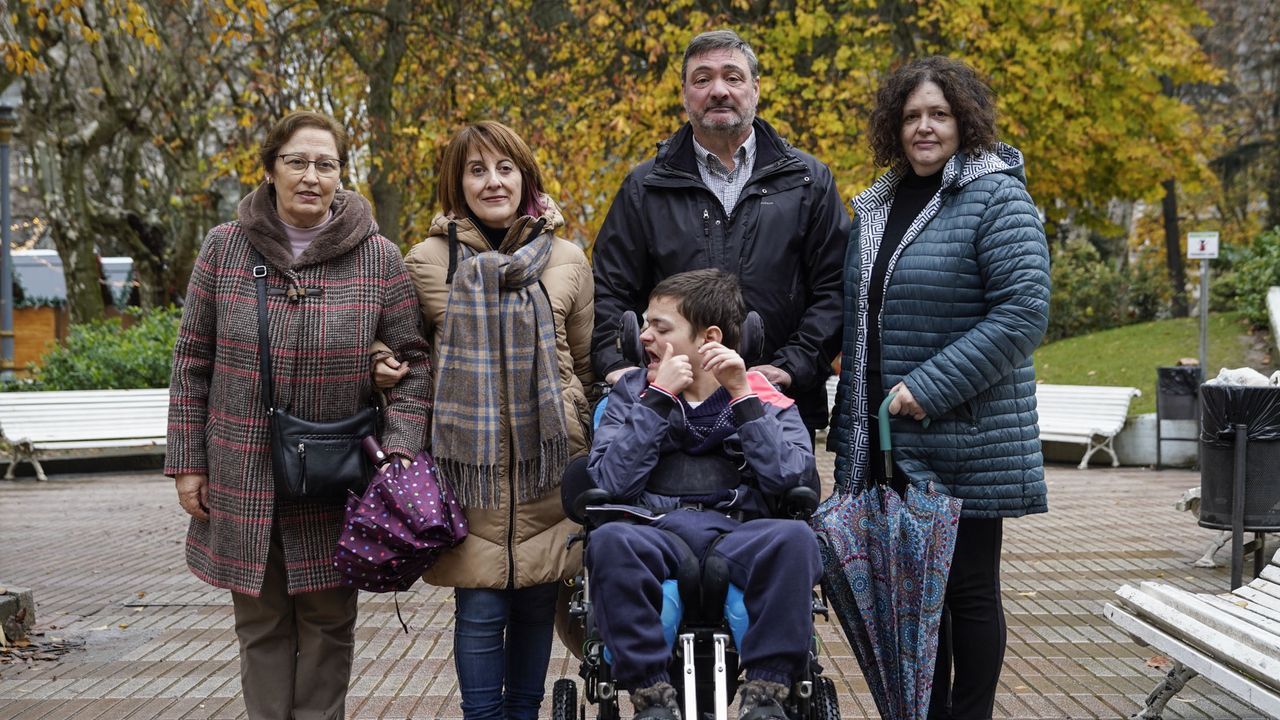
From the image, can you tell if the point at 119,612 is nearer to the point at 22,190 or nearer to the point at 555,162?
the point at 555,162

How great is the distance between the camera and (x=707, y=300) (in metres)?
3.54

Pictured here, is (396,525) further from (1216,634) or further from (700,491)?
(1216,634)

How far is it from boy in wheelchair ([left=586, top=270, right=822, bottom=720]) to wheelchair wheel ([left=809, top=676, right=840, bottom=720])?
264mm

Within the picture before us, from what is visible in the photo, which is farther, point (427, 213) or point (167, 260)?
point (167, 260)

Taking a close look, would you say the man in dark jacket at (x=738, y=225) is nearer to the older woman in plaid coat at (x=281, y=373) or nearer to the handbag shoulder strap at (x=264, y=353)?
the older woman in plaid coat at (x=281, y=373)

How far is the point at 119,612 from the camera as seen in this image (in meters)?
7.03

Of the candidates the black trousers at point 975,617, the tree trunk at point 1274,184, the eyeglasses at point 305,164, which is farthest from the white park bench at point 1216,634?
the tree trunk at point 1274,184

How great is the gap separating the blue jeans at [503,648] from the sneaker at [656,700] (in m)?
0.85


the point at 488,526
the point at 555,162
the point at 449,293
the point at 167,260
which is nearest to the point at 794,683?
the point at 488,526

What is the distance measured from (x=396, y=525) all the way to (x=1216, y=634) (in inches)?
107

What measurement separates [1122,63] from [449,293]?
Answer: 16309 mm

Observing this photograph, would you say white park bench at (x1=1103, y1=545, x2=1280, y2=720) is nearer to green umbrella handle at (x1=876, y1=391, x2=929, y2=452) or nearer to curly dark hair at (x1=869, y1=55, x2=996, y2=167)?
green umbrella handle at (x1=876, y1=391, x2=929, y2=452)

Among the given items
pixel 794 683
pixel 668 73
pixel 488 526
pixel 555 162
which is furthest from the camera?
pixel 668 73

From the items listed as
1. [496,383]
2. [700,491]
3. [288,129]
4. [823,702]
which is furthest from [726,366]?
[288,129]
